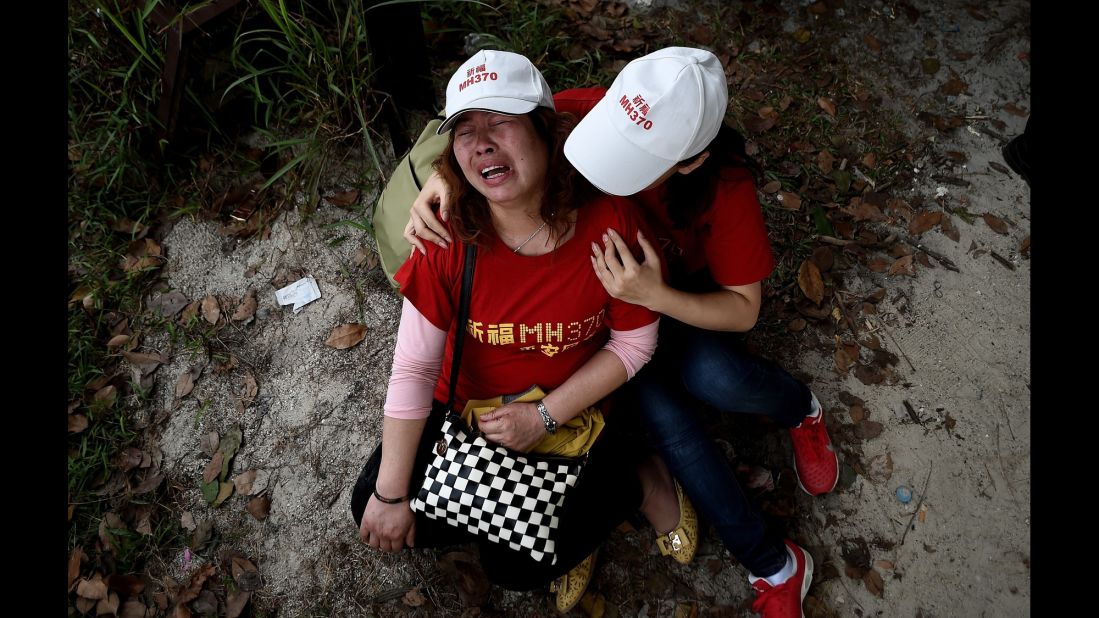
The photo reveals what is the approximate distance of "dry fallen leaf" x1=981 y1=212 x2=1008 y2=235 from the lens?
347 centimetres

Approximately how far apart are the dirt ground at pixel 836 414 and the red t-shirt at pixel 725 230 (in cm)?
122

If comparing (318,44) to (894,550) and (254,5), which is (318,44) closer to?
(254,5)

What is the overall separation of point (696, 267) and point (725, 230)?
34 centimetres

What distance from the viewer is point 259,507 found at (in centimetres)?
313

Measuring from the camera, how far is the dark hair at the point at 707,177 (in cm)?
210

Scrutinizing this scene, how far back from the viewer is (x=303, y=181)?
12.4 feet

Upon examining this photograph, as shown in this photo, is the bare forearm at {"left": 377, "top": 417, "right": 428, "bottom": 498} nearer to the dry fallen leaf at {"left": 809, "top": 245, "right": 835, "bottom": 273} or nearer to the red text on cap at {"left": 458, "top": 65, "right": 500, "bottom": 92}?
the red text on cap at {"left": 458, "top": 65, "right": 500, "bottom": 92}

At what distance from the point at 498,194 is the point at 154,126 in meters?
2.93

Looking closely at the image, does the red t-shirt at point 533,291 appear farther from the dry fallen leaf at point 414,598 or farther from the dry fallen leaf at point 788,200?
the dry fallen leaf at point 788,200

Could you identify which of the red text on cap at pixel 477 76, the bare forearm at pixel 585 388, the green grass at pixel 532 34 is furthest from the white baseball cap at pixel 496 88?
the green grass at pixel 532 34

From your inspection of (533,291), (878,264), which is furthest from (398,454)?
(878,264)
